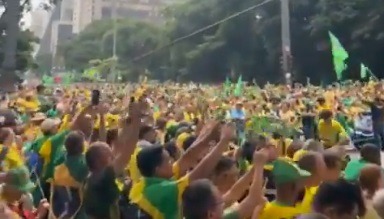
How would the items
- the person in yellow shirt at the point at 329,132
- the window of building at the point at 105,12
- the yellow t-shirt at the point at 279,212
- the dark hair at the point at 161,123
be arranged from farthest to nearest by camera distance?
the window of building at the point at 105,12 < the person in yellow shirt at the point at 329,132 < the dark hair at the point at 161,123 < the yellow t-shirt at the point at 279,212

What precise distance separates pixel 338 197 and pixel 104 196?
70.1 inches

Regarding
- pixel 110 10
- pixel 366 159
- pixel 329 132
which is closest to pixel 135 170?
pixel 366 159

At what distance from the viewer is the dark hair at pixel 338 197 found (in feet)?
13.0

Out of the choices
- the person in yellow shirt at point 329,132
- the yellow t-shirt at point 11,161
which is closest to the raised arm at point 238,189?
the yellow t-shirt at point 11,161

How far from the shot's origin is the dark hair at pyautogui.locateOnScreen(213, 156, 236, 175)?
210 inches

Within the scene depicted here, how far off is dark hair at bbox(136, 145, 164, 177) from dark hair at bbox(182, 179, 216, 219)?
75cm

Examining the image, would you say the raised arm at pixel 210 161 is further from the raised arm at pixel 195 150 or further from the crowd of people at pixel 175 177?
the raised arm at pixel 195 150

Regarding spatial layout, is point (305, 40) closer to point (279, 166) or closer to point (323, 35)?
point (323, 35)

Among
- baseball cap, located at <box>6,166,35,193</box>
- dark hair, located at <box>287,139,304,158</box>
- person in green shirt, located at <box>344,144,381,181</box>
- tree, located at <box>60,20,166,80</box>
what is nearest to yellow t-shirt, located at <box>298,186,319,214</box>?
person in green shirt, located at <box>344,144,381,181</box>

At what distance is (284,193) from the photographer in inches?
183

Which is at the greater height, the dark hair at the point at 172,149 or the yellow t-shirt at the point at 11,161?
the dark hair at the point at 172,149

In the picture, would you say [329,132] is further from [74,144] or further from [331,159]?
[331,159]

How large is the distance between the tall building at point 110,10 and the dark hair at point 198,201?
133 m

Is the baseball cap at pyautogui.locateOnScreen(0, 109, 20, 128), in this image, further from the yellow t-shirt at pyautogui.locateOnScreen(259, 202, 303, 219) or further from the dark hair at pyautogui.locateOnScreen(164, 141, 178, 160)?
the yellow t-shirt at pyautogui.locateOnScreen(259, 202, 303, 219)
